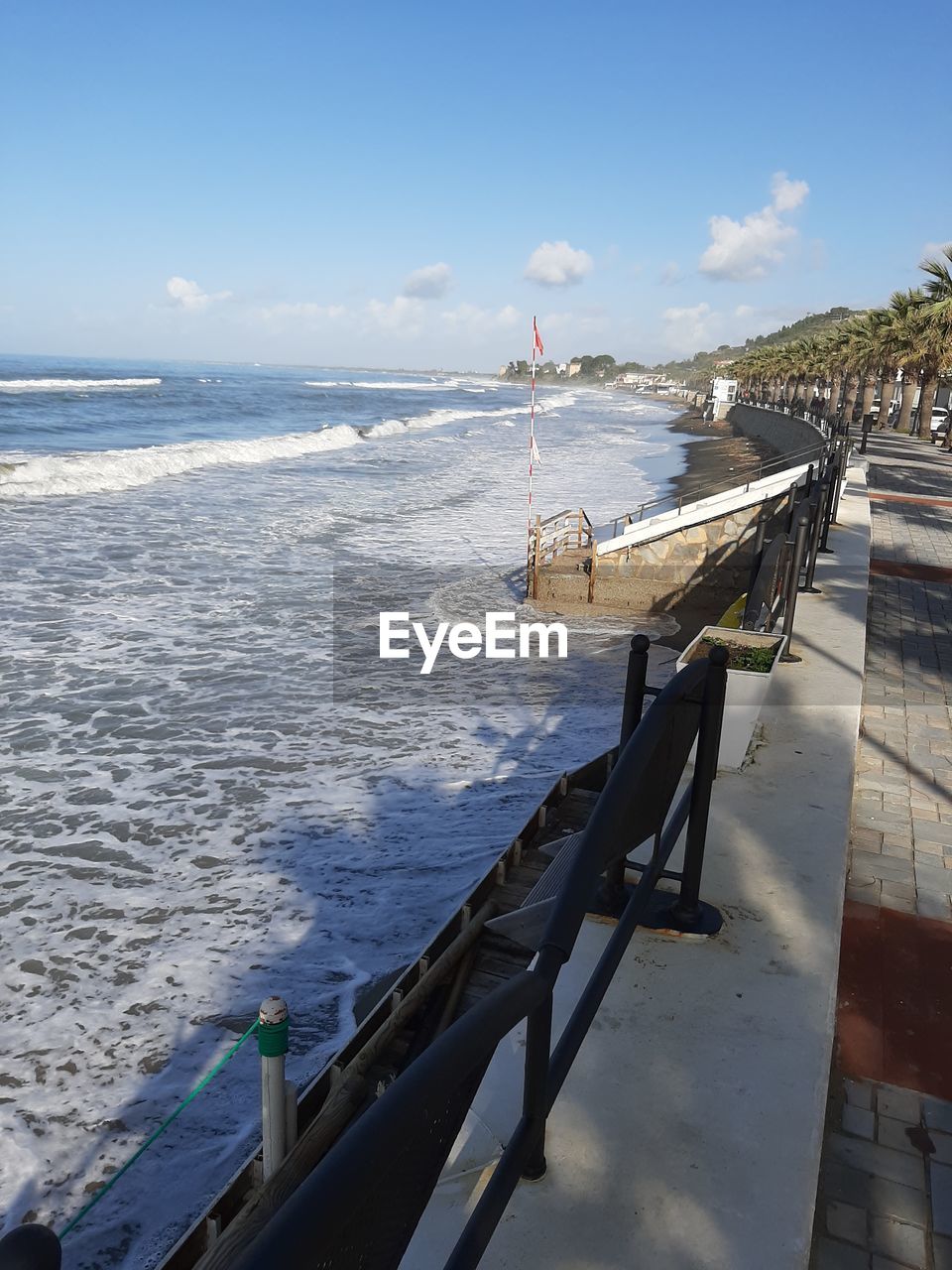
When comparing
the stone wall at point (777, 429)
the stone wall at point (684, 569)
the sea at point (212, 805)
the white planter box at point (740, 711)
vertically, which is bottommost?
the sea at point (212, 805)

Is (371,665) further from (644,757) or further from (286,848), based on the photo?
(644,757)

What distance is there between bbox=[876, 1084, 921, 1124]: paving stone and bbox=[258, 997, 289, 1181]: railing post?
210cm

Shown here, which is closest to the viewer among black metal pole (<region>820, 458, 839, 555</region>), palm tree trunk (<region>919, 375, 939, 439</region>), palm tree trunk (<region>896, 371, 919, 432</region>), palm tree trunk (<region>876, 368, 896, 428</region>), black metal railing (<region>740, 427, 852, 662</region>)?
black metal railing (<region>740, 427, 852, 662</region>)

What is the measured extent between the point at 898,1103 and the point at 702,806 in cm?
120

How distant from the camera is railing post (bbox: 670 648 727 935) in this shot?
8.93 feet

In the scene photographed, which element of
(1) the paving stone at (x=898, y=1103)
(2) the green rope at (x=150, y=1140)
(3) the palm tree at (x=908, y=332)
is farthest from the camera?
(3) the palm tree at (x=908, y=332)

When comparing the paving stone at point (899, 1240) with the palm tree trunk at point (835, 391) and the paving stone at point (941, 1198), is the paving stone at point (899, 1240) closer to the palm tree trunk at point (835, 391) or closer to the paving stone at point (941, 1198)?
the paving stone at point (941, 1198)

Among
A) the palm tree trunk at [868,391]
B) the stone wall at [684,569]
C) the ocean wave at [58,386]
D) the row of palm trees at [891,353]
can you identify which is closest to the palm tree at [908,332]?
the row of palm trees at [891,353]

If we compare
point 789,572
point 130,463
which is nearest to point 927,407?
point 130,463

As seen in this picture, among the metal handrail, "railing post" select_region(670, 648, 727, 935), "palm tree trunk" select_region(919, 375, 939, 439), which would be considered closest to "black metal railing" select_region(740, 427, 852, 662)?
"railing post" select_region(670, 648, 727, 935)

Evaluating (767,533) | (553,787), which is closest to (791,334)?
(767,533)

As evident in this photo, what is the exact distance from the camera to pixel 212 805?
8008mm

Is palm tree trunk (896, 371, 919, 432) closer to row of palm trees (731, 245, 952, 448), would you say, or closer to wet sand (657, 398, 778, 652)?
row of palm trees (731, 245, 952, 448)

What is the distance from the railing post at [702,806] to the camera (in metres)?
2.72
